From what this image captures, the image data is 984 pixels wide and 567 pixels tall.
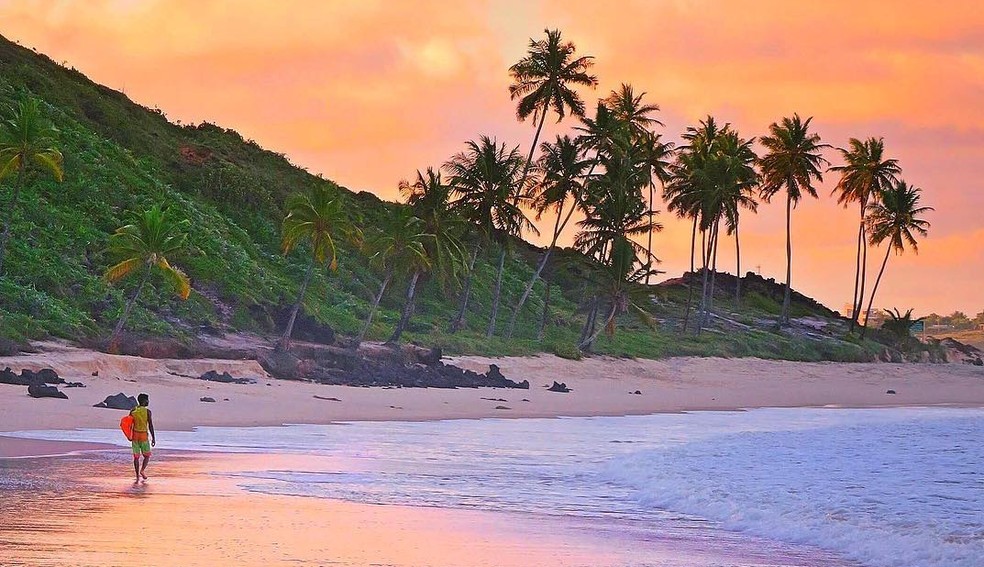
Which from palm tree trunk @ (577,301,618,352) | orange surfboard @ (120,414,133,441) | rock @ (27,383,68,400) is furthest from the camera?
palm tree trunk @ (577,301,618,352)

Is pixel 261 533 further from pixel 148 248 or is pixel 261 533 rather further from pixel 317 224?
pixel 317 224

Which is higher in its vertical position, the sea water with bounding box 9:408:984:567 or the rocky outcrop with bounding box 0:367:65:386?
the rocky outcrop with bounding box 0:367:65:386

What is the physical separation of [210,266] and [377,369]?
10.5 meters

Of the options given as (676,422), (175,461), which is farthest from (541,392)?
(175,461)

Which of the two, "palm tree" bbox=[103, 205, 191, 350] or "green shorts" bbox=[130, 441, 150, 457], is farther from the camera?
"palm tree" bbox=[103, 205, 191, 350]

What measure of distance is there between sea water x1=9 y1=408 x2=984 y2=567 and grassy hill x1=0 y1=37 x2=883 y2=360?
14.5 m

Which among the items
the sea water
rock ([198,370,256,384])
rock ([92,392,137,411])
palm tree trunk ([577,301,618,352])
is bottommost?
the sea water

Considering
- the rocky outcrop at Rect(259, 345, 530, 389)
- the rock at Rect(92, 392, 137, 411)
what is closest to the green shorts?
the rock at Rect(92, 392, 137, 411)

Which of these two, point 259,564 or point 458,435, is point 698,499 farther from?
point 458,435

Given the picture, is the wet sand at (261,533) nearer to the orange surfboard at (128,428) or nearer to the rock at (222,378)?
the orange surfboard at (128,428)

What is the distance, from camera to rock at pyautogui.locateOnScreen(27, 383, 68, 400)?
20.4 m

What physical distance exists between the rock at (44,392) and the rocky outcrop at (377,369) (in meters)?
10.6

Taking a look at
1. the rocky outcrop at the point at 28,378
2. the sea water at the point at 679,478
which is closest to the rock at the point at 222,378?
the rocky outcrop at the point at 28,378

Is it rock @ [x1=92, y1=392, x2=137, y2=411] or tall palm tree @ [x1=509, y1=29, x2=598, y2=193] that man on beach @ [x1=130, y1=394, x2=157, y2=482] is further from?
tall palm tree @ [x1=509, y1=29, x2=598, y2=193]
